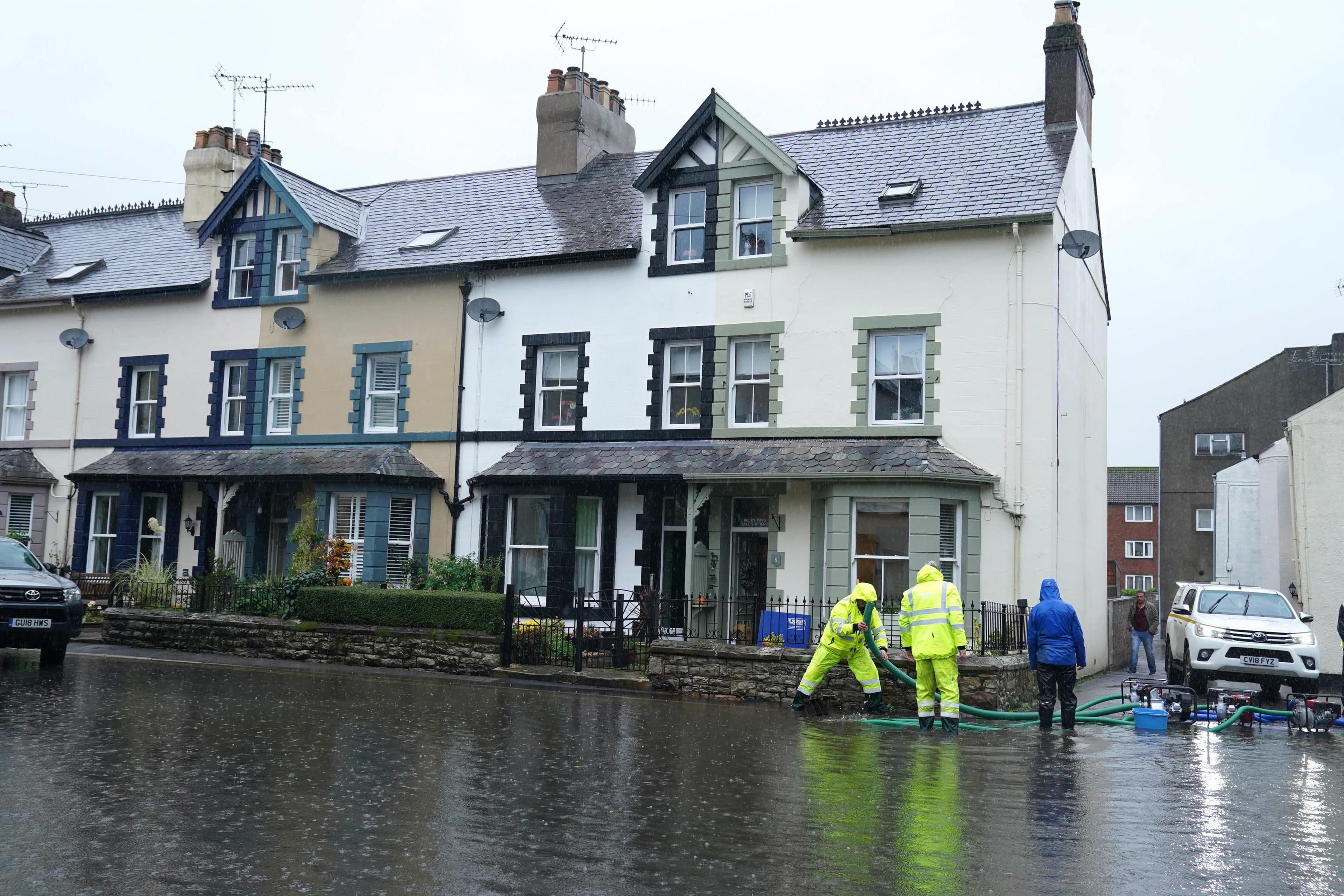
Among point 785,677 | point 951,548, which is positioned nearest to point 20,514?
point 785,677

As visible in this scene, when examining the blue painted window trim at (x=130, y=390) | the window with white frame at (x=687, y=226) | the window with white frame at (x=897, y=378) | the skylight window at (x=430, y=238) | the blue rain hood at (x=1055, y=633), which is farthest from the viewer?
the blue painted window trim at (x=130, y=390)

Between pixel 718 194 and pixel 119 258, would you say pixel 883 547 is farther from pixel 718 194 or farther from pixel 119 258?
pixel 119 258

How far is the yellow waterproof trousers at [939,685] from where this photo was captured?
13820 millimetres

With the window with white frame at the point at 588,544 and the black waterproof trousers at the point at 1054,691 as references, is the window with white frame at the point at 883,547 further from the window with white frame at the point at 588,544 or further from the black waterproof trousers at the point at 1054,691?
the window with white frame at the point at 588,544

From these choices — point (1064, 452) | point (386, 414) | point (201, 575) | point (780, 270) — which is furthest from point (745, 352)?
point (201, 575)

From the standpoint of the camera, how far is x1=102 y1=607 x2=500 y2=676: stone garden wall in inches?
754

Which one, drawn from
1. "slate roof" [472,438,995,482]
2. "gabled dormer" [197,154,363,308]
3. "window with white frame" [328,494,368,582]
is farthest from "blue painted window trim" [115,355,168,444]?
"slate roof" [472,438,995,482]

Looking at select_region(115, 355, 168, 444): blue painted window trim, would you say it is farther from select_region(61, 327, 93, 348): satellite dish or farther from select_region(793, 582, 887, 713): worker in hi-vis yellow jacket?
select_region(793, 582, 887, 713): worker in hi-vis yellow jacket

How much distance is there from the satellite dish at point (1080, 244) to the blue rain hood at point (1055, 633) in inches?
264

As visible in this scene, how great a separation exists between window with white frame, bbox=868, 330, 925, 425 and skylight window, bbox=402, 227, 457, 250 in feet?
30.6

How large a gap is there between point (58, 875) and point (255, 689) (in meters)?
9.67

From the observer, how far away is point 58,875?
651 cm

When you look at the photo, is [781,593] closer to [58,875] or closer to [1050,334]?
[1050,334]

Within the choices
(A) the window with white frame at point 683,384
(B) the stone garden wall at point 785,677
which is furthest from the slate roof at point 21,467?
(B) the stone garden wall at point 785,677
